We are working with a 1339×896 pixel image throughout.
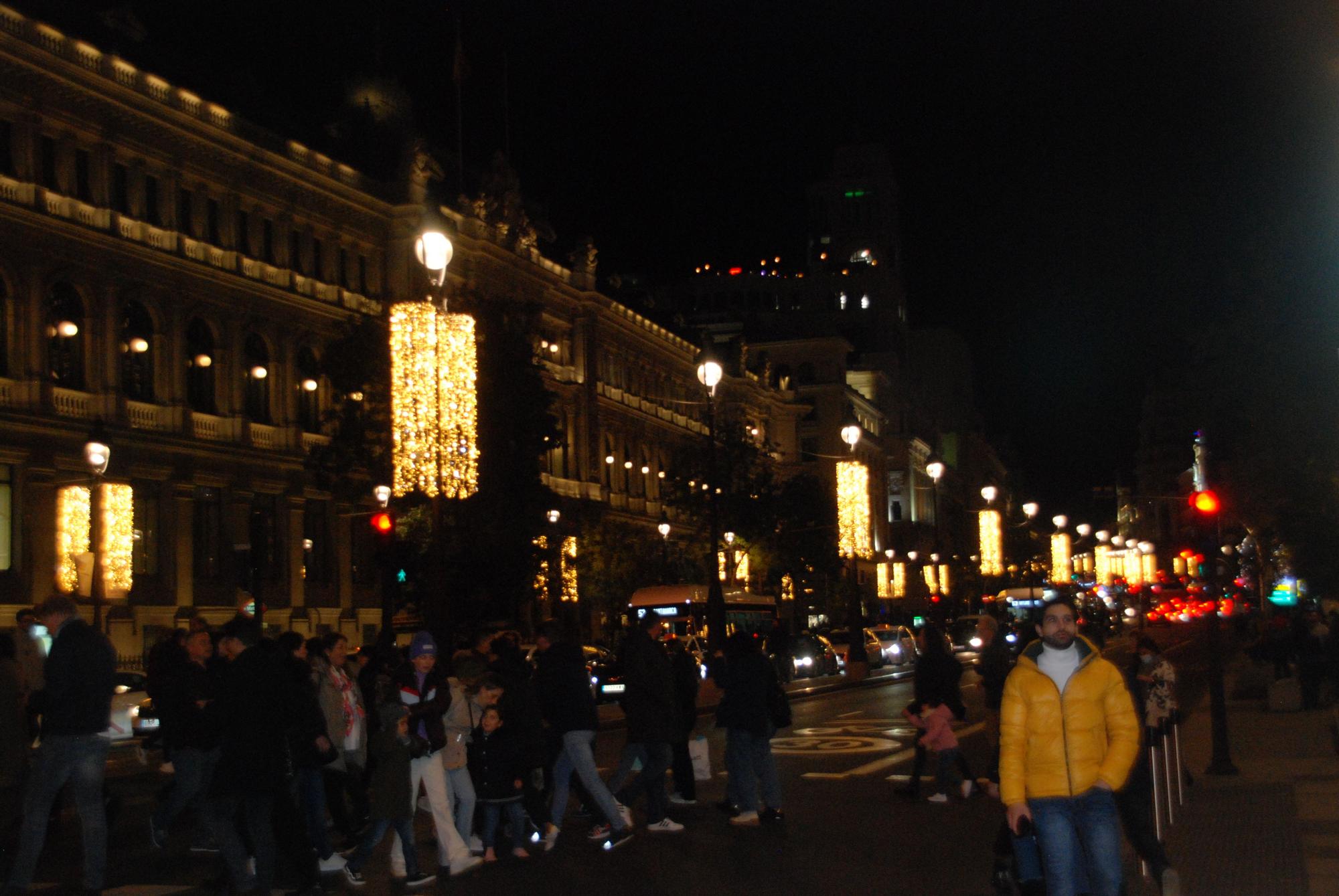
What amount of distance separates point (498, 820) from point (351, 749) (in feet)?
6.44

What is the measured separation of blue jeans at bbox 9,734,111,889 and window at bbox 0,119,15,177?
29749 mm

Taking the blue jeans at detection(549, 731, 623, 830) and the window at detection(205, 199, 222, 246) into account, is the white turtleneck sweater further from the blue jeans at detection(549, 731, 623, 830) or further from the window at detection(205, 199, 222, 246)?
the window at detection(205, 199, 222, 246)

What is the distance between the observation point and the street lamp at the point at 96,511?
30.5 metres

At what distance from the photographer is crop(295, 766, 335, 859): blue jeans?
13.0 m

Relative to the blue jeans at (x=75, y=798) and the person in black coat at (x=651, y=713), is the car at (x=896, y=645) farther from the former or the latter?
the blue jeans at (x=75, y=798)

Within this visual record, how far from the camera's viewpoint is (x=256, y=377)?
154 feet

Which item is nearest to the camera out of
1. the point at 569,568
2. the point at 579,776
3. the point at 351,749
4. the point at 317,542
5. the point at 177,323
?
the point at 579,776

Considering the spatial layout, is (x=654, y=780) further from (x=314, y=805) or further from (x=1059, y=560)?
(x=1059, y=560)

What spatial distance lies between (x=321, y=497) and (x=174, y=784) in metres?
36.3

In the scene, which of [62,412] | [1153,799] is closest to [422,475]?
[62,412]

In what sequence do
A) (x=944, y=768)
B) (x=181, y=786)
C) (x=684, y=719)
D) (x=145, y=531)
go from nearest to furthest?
(x=181, y=786)
(x=944, y=768)
(x=684, y=719)
(x=145, y=531)

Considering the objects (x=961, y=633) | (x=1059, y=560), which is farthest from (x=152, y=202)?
(x=1059, y=560)

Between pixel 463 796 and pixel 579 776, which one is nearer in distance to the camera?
pixel 463 796

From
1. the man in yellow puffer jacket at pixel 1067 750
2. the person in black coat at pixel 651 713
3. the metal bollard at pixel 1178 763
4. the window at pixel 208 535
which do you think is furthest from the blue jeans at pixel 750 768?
the window at pixel 208 535
